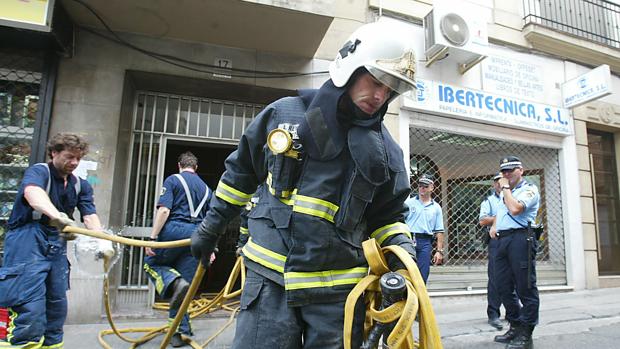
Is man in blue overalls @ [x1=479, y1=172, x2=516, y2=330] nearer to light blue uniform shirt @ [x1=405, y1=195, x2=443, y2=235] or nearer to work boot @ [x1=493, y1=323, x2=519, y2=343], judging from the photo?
work boot @ [x1=493, y1=323, x2=519, y2=343]

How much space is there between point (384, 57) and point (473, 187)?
21.1ft

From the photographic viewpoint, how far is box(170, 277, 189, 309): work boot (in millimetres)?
3246

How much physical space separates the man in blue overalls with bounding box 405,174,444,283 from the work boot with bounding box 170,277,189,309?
285cm

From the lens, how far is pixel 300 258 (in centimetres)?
Answer: 149

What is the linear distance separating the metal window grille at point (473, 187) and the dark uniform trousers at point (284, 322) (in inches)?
211

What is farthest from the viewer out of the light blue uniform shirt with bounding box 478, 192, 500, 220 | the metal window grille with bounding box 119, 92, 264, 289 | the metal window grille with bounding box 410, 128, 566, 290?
the metal window grille with bounding box 410, 128, 566, 290

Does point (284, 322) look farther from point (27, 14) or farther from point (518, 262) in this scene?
point (27, 14)

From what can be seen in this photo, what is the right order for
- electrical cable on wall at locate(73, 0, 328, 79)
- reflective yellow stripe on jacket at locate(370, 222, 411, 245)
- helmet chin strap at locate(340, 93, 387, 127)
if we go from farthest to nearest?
electrical cable on wall at locate(73, 0, 328, 79) < reflective yellow stripe on jacket at locate(370, 222, 411, 245) < helmet chin strap at locate(340, 93, 387, 127)

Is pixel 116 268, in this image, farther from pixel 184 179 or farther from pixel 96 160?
pixel 184 179

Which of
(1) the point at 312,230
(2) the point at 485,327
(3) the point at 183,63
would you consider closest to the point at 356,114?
(1) the point at 312,230

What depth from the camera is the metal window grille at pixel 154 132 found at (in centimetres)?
510

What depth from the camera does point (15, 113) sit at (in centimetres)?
469

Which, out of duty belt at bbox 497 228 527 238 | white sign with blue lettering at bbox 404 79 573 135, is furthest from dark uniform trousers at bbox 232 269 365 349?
white sign with blue lettering at bbox 404 79 573 135

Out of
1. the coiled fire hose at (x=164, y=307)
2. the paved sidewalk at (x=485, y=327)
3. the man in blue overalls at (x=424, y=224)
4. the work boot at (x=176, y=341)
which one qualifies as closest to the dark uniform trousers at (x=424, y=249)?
the man in blue overalls at (x=424, y=224)
